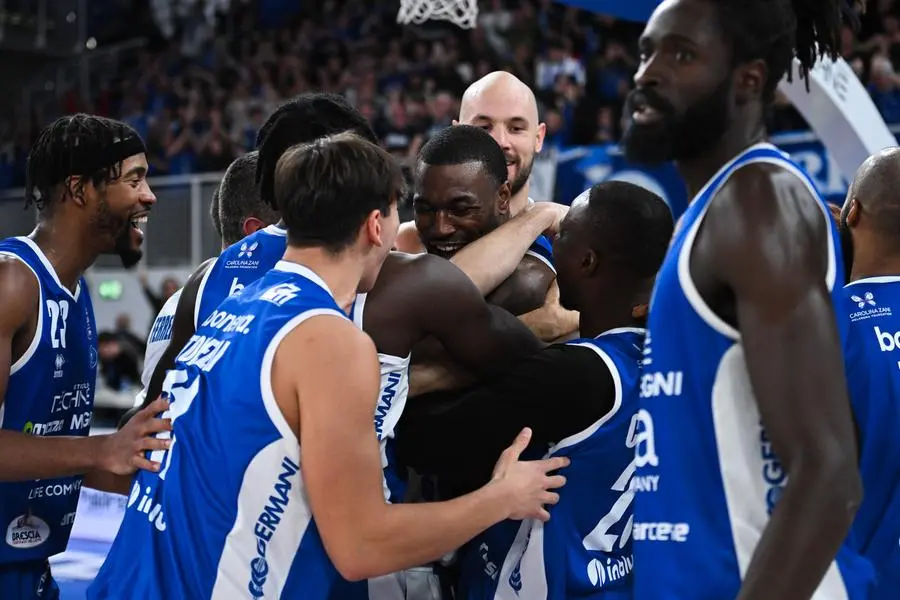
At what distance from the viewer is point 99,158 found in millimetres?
3270

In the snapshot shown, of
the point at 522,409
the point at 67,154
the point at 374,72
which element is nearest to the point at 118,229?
the point at 67,154

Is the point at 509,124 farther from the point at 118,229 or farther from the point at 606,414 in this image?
the point at 606,414

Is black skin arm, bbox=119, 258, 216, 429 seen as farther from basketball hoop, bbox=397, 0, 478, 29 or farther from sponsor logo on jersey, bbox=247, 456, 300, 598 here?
basketball hoop, bbox=397, 0, 478, 29

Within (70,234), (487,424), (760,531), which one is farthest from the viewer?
(70,234)

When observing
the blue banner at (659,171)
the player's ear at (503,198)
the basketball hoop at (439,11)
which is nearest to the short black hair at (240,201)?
the player's ear at (503,198)

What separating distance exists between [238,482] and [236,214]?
4.99ft

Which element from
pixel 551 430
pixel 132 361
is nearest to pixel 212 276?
pixel 551 430

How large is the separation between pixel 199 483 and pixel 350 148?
76cm

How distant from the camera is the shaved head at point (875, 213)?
2.74m

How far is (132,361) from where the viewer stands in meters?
12.6

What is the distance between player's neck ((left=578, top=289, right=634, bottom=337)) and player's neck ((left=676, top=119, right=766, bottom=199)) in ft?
2.48

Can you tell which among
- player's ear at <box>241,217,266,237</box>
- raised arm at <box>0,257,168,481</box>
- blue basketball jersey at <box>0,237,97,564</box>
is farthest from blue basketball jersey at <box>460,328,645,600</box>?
blue basketball jersey at <box>0,237,97,564</box>

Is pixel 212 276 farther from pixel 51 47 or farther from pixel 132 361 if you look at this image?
pixel 51 47

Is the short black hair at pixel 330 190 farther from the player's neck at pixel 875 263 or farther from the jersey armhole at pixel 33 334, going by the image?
the player's neck at pixel 875 263
